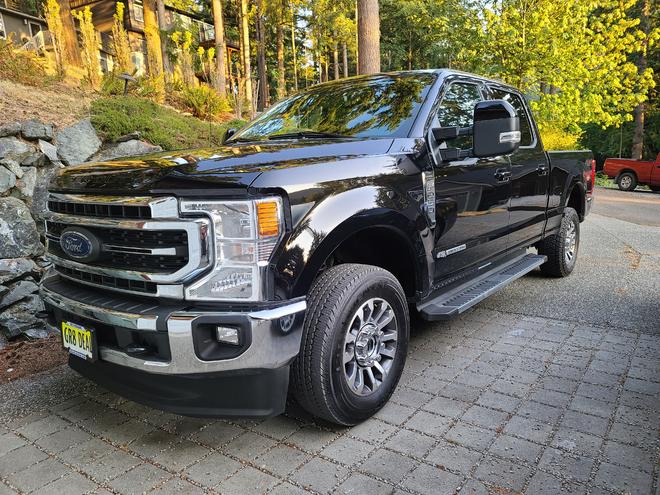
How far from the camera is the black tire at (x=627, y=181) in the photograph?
19.2 meters

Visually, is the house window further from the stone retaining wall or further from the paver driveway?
the paver driveway

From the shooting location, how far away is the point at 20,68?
24.8 feet

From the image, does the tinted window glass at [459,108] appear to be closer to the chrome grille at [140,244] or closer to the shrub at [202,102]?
the chrome grille at [140,244]

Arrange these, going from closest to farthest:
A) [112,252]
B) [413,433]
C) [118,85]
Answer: [112,252] < [413,433] < [118,85]

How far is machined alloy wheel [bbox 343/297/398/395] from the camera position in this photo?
259 cm

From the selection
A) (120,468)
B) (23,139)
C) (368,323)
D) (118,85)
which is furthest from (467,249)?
(118,85)

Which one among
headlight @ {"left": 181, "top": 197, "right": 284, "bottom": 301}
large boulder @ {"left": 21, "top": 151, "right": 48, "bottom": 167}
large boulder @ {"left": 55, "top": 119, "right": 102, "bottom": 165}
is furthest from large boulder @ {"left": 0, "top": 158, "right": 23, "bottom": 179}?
headlight @ {"left": 181, "top": 197, "right": 284, "bottom": 301}

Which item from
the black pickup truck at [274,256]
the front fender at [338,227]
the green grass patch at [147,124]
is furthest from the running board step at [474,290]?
the green grass patch at [147,124]

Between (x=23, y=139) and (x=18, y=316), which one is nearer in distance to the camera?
(x=18, y=316)

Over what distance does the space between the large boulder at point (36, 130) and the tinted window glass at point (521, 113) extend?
484 cm

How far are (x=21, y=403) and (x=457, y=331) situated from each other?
10.6 feet

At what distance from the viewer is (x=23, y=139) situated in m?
5.40

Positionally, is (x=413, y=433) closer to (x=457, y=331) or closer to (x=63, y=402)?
(x=457, y=331)

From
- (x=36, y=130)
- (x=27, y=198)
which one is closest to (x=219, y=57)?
(x=36, y=130)
